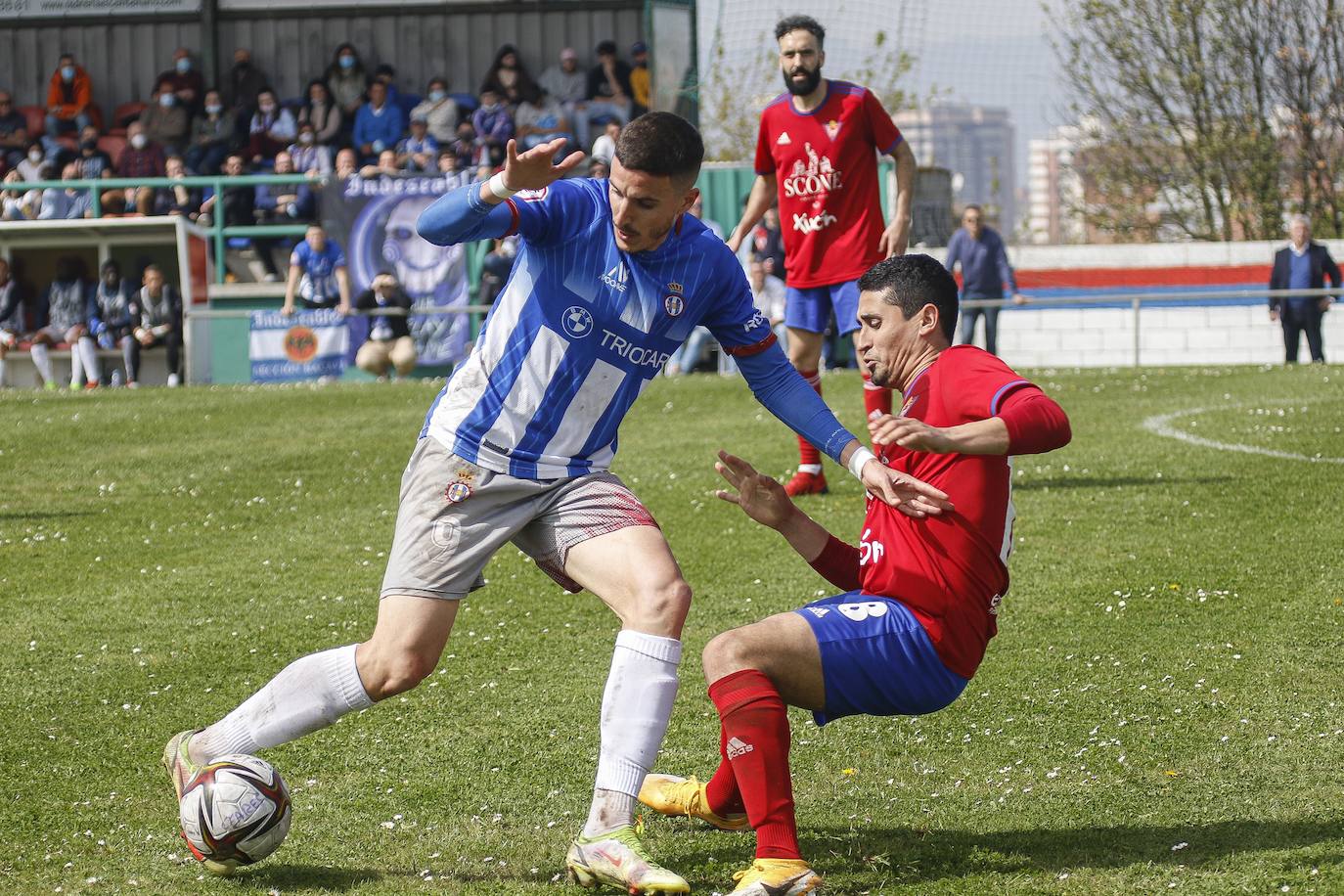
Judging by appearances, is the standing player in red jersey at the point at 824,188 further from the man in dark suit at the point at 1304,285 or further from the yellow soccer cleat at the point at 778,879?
the man in dark suit at the point at 1304,285

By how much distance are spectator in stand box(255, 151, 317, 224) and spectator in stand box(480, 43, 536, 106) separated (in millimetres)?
3700

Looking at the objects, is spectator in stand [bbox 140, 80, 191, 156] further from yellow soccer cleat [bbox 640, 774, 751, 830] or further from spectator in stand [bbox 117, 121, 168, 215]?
yellow soccer cleat [bbox 640, 774, 751, 830]

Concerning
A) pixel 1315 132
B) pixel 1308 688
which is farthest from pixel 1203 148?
pixel 1308 688

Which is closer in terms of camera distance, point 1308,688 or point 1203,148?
point 1308,688

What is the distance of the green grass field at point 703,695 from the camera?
15.6 feet

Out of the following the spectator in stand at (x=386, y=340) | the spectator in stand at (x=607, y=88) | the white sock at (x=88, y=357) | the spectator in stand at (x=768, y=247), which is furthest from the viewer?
the spectator in stand at (x=607, y=88)

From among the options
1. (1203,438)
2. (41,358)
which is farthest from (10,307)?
(1203,438)

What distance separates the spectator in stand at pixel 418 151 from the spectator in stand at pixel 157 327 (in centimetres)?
430

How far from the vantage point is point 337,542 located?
991 centimetres

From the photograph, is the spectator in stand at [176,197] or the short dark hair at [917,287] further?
the spectator in stand at [176,197]

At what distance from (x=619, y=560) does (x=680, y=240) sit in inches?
41.4

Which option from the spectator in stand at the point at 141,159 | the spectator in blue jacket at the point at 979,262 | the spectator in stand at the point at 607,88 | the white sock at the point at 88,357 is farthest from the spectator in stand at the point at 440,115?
the spectator in blue jacket at the point at 979,262

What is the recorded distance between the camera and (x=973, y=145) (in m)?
61.8

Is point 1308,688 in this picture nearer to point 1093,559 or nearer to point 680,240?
point 1093,559
